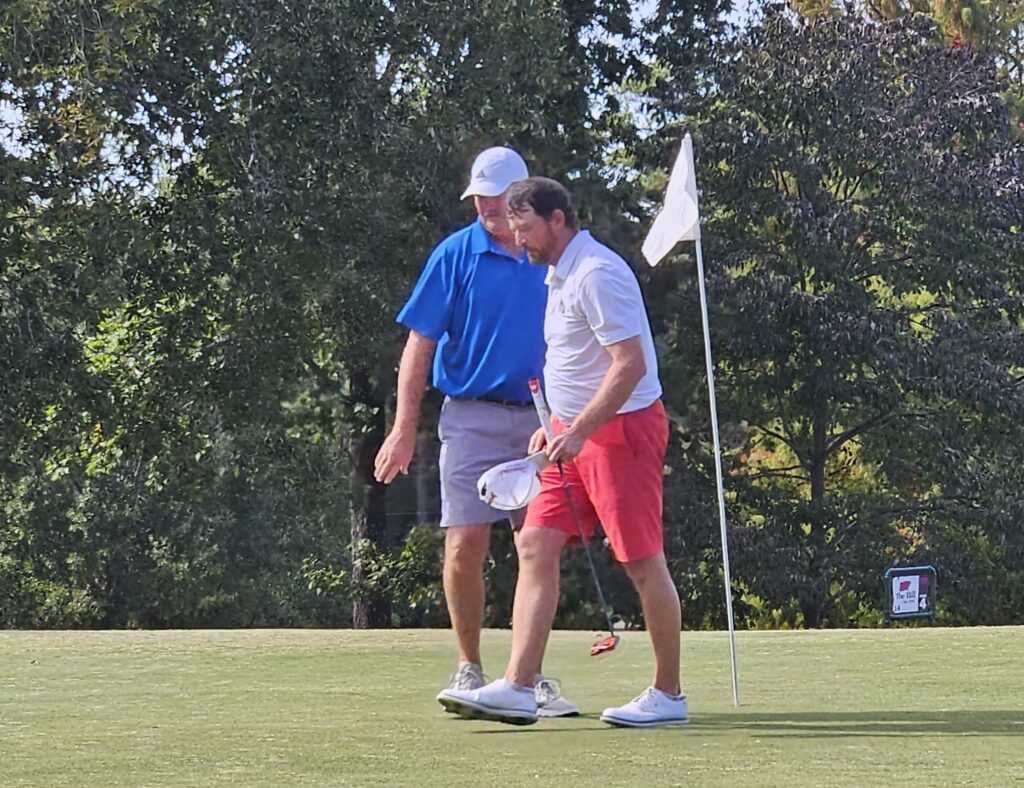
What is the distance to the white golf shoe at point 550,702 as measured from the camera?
20.9 ft

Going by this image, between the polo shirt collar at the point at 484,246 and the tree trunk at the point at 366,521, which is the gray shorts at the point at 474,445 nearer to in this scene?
the polo shirt collar at the point at 484,246

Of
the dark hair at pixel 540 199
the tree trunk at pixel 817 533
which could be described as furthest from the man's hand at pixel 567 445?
the tree trunk at pixel 817 533

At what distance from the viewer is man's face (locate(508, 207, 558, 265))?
5.91 meters

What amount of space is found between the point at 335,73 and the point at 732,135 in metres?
8.13

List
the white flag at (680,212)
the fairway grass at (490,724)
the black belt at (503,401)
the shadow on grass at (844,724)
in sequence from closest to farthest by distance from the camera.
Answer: the fairway grass at (490,724) → the shadow on grass at (844,724) → the black belt at (503,401) → the white flag at (680,212)

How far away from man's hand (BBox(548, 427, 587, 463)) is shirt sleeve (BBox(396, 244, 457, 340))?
0.84 metres

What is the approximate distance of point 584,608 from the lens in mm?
23688

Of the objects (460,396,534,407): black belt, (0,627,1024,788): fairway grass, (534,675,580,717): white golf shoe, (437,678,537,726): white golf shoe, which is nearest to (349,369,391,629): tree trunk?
(0,627,1024,788): fairway grass

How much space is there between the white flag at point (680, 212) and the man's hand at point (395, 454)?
141cm

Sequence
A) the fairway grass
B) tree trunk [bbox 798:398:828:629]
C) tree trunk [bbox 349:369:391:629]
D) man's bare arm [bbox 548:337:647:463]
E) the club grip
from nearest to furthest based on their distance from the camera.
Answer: the fairway grass < man's bare arm [bbox 548:337:647:463] < the club grip < tree trunk [bbox 349:369:391:629] < tree trunk [bbox 798:398:828:629]

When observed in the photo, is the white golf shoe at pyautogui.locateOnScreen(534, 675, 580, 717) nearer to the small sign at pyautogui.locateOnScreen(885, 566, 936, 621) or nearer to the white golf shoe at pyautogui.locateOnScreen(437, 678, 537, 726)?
the white golf shoe at pyautogui.locateOnScreen(437, 678, 537, 726)

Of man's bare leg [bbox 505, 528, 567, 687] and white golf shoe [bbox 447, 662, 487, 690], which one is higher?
man's bare leg [bbox 505, 528, 567, 687]

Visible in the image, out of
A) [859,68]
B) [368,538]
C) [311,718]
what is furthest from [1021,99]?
[311,718]

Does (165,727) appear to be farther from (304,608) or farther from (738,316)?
(304,608)
